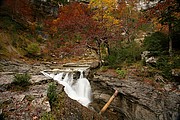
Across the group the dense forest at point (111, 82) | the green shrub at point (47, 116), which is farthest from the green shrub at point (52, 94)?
the green shrub at point (47, 116)

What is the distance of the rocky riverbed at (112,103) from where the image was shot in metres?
7.00

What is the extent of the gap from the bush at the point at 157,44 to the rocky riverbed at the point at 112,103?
304cm

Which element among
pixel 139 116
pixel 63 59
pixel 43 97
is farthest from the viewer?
pixel 63 59

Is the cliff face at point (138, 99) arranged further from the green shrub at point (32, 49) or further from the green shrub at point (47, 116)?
the green shrub at point (32, 49)

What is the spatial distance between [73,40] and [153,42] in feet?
59.3

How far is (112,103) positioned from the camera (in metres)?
10.3

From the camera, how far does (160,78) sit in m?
9.76

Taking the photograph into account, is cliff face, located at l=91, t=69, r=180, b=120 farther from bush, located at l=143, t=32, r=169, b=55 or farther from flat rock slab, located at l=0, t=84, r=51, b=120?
flat rock slab, located at l=0, t=84, r=51, b=120

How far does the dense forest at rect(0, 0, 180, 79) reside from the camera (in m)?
10.4

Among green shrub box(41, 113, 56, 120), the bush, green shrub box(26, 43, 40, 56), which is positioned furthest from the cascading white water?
green shrub box(26, 43, 40, 56)

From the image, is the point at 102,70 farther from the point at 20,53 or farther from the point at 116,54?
the point at 20,53

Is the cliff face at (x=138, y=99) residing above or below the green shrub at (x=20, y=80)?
below

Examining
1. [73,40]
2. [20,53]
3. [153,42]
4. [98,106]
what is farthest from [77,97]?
[73,40]

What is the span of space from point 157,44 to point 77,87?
7.77 m
